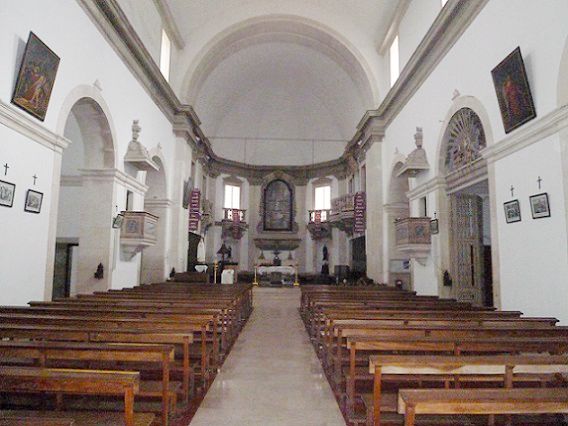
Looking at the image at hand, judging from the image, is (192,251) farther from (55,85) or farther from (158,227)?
(55,85)

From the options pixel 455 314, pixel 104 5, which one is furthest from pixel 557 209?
pixel 104 5

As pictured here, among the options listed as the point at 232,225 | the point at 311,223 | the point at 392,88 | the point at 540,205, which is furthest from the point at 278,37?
the point at 540,205

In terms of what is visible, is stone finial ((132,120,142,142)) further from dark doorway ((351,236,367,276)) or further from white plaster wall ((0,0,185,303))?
dark doorway ((351,236,367,276))

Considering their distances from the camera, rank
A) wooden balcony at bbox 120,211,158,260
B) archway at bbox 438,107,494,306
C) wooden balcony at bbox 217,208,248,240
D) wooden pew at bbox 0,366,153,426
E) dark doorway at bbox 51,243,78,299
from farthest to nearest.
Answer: wooden balcony at bbox 217,208,248,240, dark doorway at bbox 51,243,78,299, wooden balcony at bbox 120,211,158,260, archway at bbox 438,107,494,306, wooden pew at bbox 0,366,153,426

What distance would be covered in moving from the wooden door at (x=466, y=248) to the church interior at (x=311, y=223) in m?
0.05

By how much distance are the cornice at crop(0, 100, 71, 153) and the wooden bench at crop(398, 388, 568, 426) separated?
19.5ft

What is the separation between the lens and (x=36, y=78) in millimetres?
6473

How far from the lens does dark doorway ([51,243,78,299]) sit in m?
12.7

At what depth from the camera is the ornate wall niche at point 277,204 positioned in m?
22.4

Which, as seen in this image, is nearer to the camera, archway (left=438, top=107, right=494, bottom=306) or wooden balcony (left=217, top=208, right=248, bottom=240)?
archway (left=438, top=107, right=494, bottom=306)

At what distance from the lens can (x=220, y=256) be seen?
21.3 meters

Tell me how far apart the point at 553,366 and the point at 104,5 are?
911 cm

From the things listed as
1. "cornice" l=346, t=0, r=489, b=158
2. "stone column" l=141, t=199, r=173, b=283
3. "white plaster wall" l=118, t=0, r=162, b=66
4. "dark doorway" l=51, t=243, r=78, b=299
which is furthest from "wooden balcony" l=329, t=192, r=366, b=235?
"dark doorway" l=51, t=243, r=78, b=299

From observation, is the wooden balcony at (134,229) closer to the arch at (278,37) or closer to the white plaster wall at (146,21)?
the white plaster wall at (146,21)
